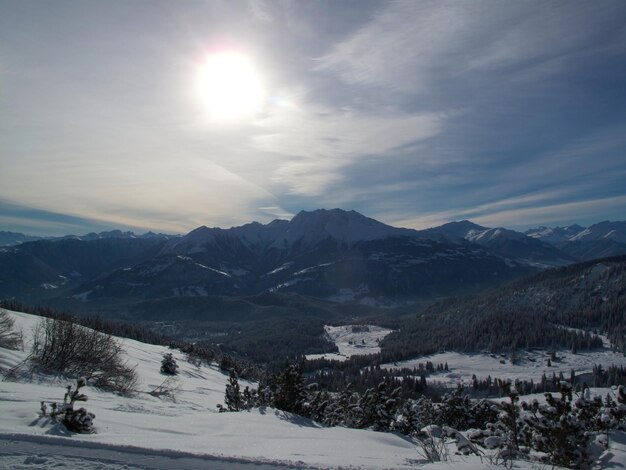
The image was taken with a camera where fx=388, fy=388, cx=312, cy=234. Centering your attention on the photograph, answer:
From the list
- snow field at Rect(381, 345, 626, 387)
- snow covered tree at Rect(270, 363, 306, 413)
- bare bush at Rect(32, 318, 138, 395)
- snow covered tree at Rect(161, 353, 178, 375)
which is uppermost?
bare bush at Rect(32, 318, 138, 395)

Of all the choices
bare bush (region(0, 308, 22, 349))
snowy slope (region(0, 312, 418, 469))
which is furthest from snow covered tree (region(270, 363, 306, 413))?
bare bush (region(0, 308, 22, 349))

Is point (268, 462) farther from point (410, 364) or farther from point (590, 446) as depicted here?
point (410, 364)

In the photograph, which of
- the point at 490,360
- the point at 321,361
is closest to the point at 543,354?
the point at 490,360

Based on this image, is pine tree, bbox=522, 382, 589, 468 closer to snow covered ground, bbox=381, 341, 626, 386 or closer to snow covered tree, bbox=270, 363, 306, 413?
snow covered tree, bbox=270, 363, 306, 413

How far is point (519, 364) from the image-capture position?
167 m

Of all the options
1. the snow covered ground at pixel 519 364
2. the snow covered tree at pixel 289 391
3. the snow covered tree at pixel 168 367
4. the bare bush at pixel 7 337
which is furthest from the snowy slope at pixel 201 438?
the snow covered ground at pixel 519 364

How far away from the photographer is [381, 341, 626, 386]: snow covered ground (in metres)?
151

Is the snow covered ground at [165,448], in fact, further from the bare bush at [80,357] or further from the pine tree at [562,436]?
the bare bush at [80,357]

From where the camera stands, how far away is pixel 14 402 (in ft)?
30.0

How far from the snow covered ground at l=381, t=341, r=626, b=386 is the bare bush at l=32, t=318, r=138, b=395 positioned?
5728 inches

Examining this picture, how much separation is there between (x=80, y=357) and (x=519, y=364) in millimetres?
185303

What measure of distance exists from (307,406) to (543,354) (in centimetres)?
19178

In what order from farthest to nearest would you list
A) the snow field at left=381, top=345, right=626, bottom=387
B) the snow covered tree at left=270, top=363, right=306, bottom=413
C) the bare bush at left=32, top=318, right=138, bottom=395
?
1. the snow field at left=381, top=345, right=626, bottom=387
2. the snow covered tree at left=270, top=363, right=306, bottom=413
3. the bare bush at left=32, top=318, right=138, bottom=395

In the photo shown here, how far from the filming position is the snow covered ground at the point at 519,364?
496 feet
